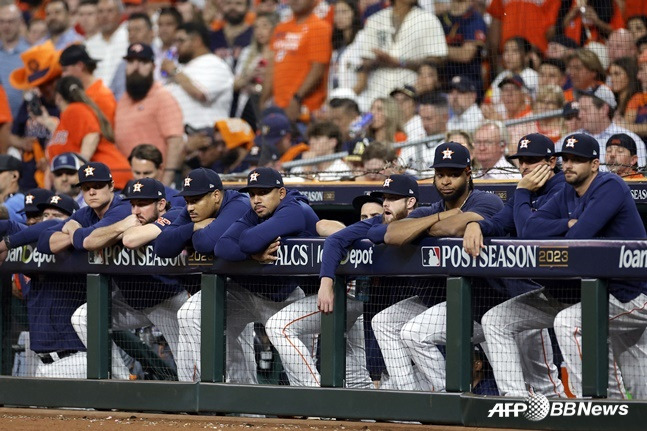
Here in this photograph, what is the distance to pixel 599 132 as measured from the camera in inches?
383

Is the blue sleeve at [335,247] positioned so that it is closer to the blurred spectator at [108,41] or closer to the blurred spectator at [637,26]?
the blurred spectator at [637,26]

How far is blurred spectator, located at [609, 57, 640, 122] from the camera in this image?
1017 centimetres

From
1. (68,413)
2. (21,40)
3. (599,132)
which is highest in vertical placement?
(21,40)

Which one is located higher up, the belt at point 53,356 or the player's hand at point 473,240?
the player's hand at point 473,240

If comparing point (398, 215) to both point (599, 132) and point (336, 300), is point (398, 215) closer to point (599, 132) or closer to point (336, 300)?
point (336, 300)

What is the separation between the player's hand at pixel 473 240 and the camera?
6.68 meters

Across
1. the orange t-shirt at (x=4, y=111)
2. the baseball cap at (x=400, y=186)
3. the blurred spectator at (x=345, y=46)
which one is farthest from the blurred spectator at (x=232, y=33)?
the baseball cap at (x=400, y=186)

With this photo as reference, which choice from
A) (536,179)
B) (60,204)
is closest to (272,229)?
(536,179)

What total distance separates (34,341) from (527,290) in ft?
11.5

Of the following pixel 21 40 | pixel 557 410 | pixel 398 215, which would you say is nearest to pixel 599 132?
pixel 398 215

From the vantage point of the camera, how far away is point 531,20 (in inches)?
468

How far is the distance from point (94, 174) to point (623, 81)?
15.1ft

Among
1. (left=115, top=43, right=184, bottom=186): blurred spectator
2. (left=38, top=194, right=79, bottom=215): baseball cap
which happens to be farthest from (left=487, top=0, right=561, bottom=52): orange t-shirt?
(left=38, top=194, right=79, bottom=215): baseball cap

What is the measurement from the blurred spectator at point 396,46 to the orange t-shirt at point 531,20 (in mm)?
660
